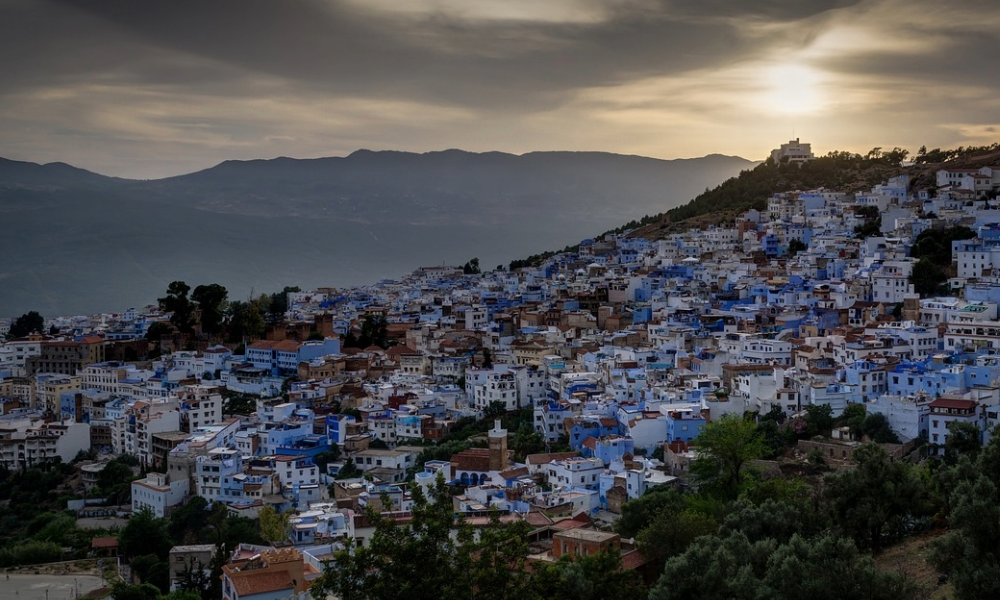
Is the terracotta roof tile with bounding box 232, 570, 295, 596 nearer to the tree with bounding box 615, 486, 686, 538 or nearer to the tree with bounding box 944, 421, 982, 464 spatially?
the tree with bounding box 615, 486, 686, 538

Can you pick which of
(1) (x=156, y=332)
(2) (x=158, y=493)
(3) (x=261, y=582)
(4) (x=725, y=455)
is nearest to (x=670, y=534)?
(4) (x=725, y=455)

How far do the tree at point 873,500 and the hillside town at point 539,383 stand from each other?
2.42m

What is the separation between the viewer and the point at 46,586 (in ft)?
57.6

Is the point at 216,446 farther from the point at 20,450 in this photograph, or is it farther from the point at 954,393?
the point at 954,393

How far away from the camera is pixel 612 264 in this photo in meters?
39.1

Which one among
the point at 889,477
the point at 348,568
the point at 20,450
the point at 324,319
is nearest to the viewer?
the point at 348,568

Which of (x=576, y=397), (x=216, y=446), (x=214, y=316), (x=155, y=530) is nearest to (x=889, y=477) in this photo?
(x=576, y=397)

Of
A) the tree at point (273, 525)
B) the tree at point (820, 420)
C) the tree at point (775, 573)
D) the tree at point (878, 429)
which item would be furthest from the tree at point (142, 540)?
the tree at point (878, 429)

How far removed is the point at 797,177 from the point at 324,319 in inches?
982

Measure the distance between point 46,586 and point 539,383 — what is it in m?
10.4

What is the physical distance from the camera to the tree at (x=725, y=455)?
1611 centimetres

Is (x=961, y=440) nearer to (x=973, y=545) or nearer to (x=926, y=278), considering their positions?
(x=973, y=545)

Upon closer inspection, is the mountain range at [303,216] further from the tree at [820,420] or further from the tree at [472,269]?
the tree at [820,420]

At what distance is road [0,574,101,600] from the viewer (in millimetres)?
17047
